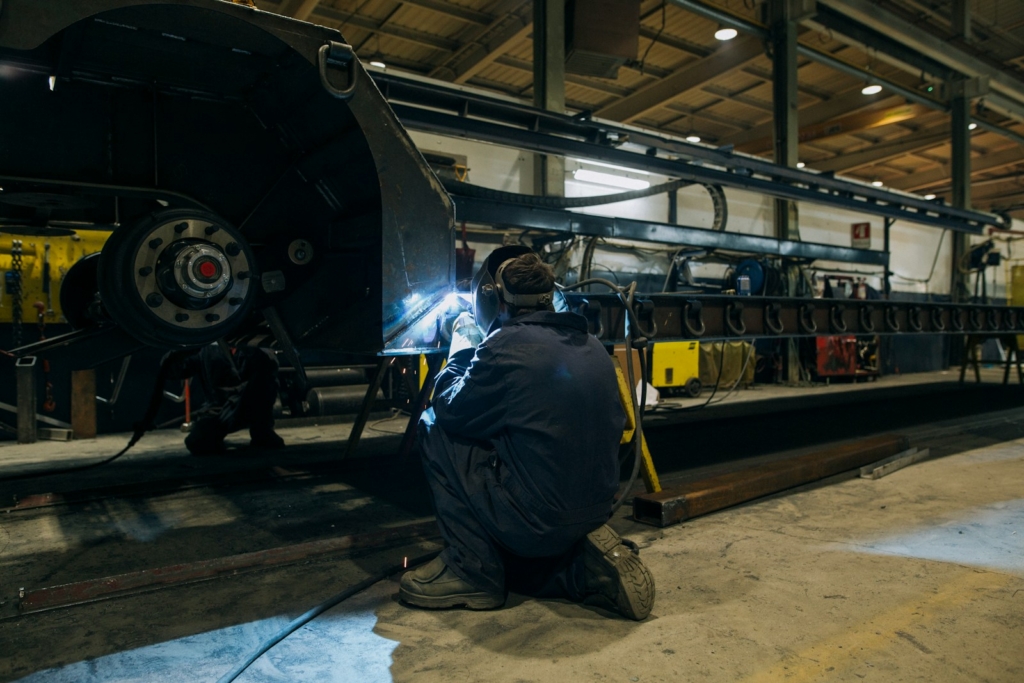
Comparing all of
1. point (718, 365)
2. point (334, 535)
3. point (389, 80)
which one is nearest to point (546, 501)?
point (334, 535)

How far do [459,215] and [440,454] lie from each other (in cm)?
154

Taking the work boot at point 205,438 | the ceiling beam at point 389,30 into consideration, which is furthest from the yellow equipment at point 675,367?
the ceiling beam at point 389,30

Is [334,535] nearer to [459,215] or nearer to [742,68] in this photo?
[459,215]

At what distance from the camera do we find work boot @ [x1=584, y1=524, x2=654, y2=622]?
1.90 m

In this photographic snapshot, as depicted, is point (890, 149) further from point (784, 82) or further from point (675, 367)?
point (675, 367)

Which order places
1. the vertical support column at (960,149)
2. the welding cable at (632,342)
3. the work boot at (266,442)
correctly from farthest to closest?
the vertical support column at (960,149)
the work boot at (266,442)
the welding cable at (632,342)

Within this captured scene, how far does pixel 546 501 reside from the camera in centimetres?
188

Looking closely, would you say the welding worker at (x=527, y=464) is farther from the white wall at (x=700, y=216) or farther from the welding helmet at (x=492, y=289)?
the white wall at (x=700, y=216)

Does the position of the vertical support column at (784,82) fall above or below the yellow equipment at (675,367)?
above

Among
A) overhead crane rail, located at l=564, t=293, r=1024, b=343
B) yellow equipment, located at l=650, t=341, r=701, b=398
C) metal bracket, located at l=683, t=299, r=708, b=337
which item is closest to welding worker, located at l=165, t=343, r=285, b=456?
overhead crane rail, located at l=564, t=293, r=1024, b=343

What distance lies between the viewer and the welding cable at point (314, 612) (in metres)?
1.59

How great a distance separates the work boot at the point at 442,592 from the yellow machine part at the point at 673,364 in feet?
20.1

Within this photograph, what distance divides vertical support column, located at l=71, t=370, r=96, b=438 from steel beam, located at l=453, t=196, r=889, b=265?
387 centimetres

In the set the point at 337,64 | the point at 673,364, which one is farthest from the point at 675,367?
the point at 337,64
